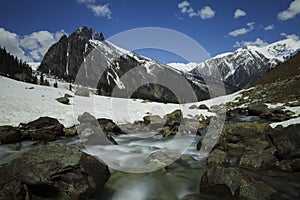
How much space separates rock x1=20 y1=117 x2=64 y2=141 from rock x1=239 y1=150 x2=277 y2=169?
1196 centimetres

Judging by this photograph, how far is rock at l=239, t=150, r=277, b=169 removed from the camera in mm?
10141

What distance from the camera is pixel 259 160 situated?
1031 cm

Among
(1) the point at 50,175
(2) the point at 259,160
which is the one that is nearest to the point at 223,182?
(2) the point at 259,160

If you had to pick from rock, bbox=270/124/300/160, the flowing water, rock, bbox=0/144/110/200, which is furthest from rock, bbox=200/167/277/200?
rock, bbox=270/124/300/160

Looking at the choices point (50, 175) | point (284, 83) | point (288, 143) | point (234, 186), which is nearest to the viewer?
point (50, 175)

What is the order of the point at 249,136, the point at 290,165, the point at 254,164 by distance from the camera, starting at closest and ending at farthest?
the point at 290,165, the point at 254,164, the point at 249,136

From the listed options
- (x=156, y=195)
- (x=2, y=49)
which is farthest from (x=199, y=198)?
(x=2, y=49)

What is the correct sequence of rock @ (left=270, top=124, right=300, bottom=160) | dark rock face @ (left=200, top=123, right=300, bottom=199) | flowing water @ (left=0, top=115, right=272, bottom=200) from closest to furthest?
1. dark rock face @ (left=200, top=123, right=300, bottom=199)
2. flowing water @ (left=0, top=115, right=272, bottom=200)
3. rock @ (left=270, top=124, right=300, bottom=160)

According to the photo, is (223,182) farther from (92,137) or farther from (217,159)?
(92,137)

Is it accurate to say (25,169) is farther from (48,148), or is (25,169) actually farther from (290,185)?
(290,185)

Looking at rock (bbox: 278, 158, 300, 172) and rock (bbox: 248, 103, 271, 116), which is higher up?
rock (bbox: 248, 103, 271, 116)

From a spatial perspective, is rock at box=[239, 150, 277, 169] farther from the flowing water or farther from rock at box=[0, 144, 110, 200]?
rock at box=[0, 144, 110, 200]

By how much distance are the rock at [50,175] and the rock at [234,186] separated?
12.4ft

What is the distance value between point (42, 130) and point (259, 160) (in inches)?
541
